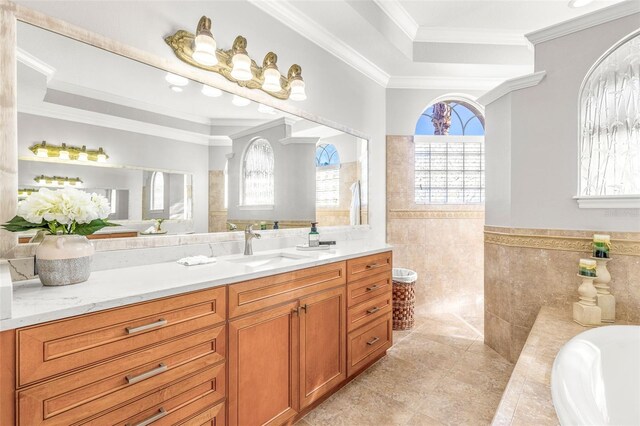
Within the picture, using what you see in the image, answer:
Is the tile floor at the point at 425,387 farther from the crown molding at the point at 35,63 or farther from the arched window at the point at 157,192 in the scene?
the crown molding at the point at 35,63

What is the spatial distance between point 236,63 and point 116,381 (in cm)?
175

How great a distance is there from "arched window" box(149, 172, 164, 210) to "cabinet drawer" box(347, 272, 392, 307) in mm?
1259

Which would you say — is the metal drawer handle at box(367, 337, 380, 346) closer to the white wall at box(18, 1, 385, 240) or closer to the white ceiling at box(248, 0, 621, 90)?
the white wall at box(18, 1, 385, 240)

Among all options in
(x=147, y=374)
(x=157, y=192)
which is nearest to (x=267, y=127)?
(x=157, y=192)

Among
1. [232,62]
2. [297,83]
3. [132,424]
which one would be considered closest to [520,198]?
[297,83]

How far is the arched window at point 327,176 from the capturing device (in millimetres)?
2660

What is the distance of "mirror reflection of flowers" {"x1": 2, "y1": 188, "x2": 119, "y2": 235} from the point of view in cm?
110

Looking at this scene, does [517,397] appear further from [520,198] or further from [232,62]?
[232,62]

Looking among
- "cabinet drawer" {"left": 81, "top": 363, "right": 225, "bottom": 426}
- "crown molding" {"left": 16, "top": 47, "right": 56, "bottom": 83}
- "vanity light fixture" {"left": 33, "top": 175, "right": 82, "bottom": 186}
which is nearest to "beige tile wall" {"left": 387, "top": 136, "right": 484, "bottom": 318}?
"cabinet drawer" {"left": 81, "top": 363, "right": 225, "bottom": 426}

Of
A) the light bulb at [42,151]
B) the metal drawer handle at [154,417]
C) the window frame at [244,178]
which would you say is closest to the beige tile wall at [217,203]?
the window frame at [244,178]

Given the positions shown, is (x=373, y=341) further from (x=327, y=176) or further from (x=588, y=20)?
(x=588, y=20)

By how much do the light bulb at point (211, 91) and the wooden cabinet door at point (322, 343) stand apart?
139 cm

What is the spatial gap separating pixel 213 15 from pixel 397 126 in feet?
7.50

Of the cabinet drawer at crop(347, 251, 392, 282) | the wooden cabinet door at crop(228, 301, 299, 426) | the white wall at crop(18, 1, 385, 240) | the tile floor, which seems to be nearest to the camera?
the wooden cabinet door at crop(228, 301, 299, 426)
